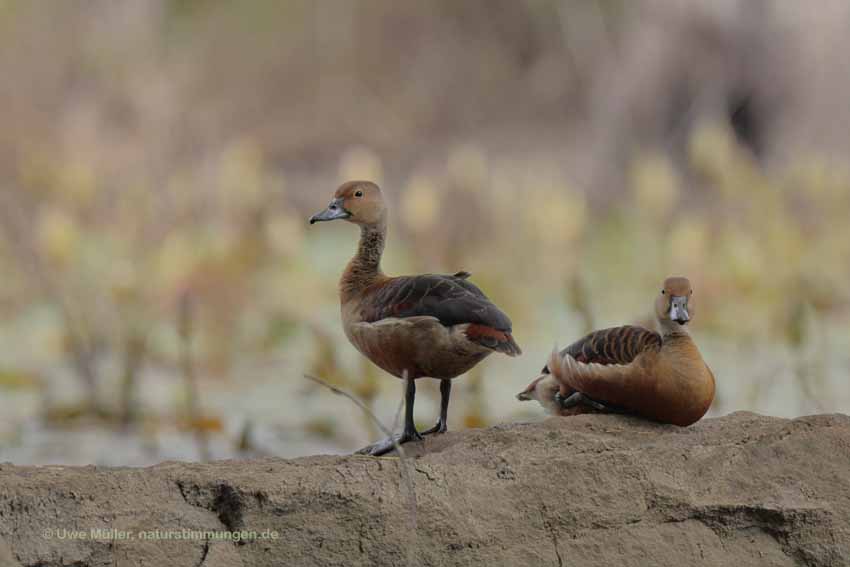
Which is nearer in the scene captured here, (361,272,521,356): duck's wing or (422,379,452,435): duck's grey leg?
(361,272,521,356): duck's wing

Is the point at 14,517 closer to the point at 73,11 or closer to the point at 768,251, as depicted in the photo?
the point at 768,251

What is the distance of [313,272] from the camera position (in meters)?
2.94

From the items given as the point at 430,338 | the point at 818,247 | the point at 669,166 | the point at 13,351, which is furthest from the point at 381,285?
the point at 669,166

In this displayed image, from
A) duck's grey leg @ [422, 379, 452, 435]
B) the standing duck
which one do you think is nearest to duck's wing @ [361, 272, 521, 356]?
the standing duck

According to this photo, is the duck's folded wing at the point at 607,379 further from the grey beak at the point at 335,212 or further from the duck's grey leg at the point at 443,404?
the grey beak at the point at 335,212

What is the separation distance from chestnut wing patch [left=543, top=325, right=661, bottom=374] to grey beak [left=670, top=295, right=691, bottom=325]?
0.06 m

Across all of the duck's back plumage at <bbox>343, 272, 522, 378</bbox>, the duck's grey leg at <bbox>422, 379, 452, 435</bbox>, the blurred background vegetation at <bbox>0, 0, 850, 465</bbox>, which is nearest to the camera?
the duck's back plumage at <bbox>343, 272, 522, 378</bbox>

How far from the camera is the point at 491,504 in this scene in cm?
133

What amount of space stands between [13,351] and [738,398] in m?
1.33

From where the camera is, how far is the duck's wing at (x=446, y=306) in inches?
54.1

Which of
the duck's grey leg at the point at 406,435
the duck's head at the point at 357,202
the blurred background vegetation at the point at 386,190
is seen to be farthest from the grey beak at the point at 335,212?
the blurred background vegetation at the point at 386,190

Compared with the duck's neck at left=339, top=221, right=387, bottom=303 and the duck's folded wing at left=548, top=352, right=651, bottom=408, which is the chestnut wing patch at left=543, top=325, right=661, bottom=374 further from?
the duck's neck at left=339, top=221, right=387, bottom=303

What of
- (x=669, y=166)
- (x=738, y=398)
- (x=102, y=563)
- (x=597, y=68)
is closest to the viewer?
(x=102, y=563)

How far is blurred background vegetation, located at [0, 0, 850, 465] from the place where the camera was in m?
2.50
